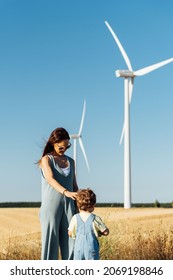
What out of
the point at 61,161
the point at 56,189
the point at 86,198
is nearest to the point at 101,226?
the point at 86,198

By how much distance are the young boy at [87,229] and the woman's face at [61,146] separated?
2.85 ft

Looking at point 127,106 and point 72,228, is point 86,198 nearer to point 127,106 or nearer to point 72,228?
point 72,228

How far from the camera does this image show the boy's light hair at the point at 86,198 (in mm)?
7238

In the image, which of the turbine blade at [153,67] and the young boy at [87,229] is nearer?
the young boy at [87,229]

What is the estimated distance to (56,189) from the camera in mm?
7773

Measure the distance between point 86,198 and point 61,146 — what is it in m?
1.02

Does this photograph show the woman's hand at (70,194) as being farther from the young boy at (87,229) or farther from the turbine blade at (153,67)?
the turbine blade at (153,67)

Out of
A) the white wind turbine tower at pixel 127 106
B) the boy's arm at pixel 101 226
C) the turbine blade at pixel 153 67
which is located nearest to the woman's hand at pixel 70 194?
the boy's arm at pixel 101 226

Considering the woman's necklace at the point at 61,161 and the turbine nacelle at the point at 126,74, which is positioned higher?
the turbine nacelle at the point at 126,74

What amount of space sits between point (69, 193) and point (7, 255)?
16.3 feet

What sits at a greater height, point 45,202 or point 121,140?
point 121,140
